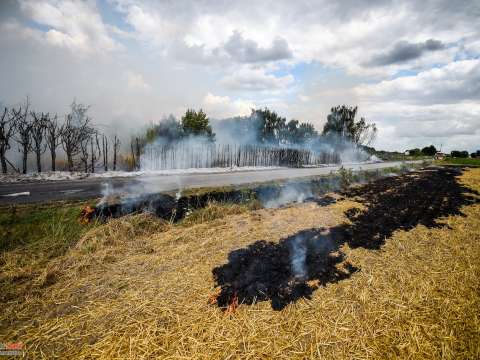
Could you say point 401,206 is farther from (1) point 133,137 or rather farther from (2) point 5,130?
(1) point 133,137

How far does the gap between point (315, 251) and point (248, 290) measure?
1392mm

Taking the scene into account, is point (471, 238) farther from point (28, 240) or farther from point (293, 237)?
point (28, 240)

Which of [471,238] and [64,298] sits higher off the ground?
[471,238]

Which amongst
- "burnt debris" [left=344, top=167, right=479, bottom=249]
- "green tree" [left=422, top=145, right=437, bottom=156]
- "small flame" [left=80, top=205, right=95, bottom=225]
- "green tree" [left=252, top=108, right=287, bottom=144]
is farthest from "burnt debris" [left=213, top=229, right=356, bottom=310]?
"green tree" [left=422, top=145, right=437, bottom=156]

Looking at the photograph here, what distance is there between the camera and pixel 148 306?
2.62m

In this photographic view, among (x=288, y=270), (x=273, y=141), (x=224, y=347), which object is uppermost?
(x=273, y=141)

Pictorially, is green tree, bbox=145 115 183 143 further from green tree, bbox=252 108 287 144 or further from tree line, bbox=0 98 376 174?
green tree, bbox=252 108 287 144

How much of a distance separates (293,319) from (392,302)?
3.73ft

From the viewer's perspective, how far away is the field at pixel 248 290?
7.29ft

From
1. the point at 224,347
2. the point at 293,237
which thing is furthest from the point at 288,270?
the point at 224,347

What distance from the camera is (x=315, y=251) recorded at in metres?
3.77

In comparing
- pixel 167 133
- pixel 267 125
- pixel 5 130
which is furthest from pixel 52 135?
pixel 267 125

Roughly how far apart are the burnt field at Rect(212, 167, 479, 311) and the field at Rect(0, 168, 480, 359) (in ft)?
0.07

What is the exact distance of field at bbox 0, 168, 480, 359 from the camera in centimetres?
222
